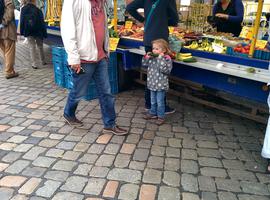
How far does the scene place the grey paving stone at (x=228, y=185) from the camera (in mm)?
2832

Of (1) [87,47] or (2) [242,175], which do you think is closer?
(2) [242,175]

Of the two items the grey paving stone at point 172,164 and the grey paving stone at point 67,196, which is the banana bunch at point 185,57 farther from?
the grey paving stone at point 67,196

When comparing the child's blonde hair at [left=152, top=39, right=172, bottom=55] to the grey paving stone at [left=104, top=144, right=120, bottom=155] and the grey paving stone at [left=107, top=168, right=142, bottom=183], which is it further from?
the grey paving stone at [left=107, top=168, right=142, bottom=183]

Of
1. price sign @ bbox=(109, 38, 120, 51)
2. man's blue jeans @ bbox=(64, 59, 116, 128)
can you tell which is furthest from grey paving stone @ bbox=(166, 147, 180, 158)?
price sign @ bbox=(109, 38, 120, 51)

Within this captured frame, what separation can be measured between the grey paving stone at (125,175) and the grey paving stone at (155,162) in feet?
0.66

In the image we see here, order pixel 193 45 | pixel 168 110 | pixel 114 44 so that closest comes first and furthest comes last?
1. pixel 193 45
2. pixel 168 110
3. pixel 114 44

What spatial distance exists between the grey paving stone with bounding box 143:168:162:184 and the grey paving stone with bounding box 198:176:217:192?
412 mm

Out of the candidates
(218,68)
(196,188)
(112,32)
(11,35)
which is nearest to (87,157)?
(196,188)

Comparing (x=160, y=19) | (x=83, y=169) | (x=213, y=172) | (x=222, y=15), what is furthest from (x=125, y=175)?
(x=222, y=15)

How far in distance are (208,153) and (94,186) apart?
144 cm

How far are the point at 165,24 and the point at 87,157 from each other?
208 cm

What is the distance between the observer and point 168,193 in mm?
2748

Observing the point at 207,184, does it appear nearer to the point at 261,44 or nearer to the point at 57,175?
the point at 57,175

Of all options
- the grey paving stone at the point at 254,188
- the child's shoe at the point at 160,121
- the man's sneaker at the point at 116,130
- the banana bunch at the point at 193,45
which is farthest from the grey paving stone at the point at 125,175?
the banana bunch at the point at 193,45
